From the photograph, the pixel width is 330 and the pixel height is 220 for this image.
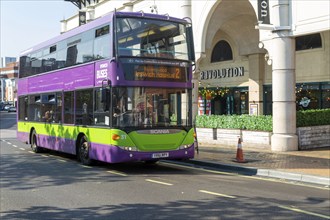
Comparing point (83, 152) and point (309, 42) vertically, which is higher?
point (309, 42)

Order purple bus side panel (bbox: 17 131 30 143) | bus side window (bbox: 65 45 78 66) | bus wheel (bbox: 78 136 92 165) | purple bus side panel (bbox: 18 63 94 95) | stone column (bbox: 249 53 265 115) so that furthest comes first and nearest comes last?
stone column (bbox: 249 53 265 115)
purple bus side panel (bbox: 17 131 30 143)
bus side window (bbox: 65 45 78 66)
bus wheel (bbox: 78 136 92 165)
purple bus side panel (bbox: 18 63 94 95)

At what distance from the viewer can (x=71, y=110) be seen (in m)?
14.1

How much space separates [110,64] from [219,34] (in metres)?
17.2

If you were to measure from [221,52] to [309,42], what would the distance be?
7.22m

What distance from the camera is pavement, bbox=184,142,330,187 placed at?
426 inches

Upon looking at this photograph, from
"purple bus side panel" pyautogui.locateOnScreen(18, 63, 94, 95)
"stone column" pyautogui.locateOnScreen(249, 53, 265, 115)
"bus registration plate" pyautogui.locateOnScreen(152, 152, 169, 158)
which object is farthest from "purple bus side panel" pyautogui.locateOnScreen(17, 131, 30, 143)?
"stone column" pyautogui.locateOnScreen(249, 53, 265, 115)

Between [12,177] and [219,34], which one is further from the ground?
[219,34]

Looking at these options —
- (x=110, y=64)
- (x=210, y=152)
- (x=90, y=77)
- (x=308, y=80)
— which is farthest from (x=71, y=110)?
(x=308, y=80)

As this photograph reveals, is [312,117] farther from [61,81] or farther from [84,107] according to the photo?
[61,81]

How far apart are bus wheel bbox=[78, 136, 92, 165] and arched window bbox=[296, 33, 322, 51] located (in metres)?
13.5

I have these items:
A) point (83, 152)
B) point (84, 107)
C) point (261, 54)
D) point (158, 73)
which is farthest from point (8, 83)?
point (158, 73)

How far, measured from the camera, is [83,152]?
44.3ft

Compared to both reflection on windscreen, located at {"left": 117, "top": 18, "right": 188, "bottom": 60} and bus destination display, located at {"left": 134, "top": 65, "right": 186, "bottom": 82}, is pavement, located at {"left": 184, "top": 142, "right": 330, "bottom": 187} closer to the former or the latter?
bus destination display, located at {"left": 134, "top": 65, "right": 186, "bottom": 82}

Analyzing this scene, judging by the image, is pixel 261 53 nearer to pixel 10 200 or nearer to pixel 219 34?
pixel 219 34
